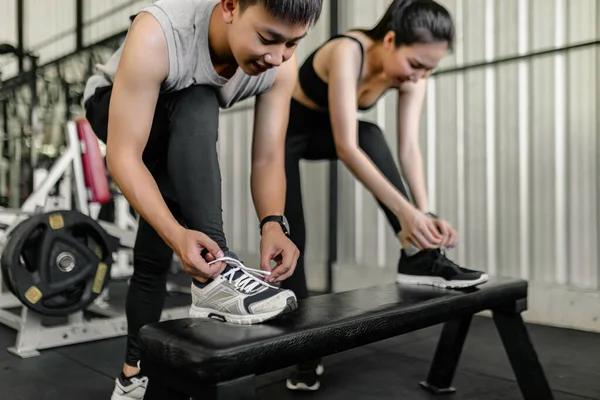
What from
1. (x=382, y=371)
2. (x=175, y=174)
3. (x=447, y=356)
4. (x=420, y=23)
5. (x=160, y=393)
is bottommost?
(x=382, y=371)

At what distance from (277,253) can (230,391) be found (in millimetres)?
346

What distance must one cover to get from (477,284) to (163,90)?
84cm

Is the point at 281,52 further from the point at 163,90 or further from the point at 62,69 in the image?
the point at 62,69

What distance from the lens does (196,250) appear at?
35.0 inches

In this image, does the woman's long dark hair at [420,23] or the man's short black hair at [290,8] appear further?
the woman's long dark hair at [420,23]

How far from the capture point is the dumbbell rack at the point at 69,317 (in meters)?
2.09

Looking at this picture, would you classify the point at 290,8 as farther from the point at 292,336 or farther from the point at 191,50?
the point at 292,336

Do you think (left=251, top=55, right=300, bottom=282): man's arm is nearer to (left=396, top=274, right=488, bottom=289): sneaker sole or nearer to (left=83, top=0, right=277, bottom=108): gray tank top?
(left=83, top=0, right=277, bottom=108): gray tank top

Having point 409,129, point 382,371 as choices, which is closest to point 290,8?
point 409,129

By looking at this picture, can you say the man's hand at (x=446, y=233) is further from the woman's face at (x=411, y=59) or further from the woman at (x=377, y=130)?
the woman's face at (x=411, y=59)

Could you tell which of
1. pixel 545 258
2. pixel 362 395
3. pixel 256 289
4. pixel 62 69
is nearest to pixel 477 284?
pixel 362 395

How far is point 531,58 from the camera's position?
2666mm

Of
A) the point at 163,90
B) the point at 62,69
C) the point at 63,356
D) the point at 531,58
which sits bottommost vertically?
the point at 63,356

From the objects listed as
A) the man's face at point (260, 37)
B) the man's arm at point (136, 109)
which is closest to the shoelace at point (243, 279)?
the man's arm at point (136, 109)
